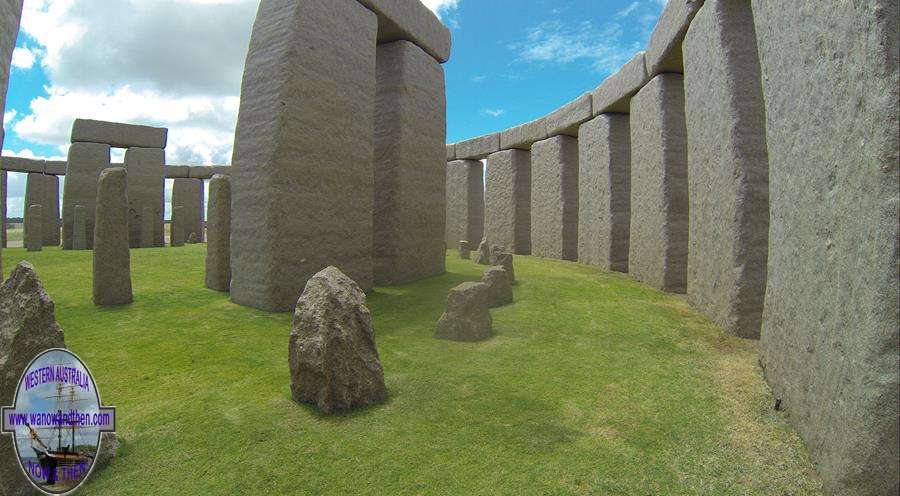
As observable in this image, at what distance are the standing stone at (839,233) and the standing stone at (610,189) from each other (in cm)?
530

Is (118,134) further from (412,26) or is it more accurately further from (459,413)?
(459,413)

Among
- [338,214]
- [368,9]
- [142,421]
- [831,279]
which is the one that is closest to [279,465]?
[142,421]

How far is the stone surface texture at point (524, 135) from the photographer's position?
36.0ft

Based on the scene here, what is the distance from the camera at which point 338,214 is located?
588 cm

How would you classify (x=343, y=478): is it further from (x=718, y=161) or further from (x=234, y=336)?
(x=718, y=161)

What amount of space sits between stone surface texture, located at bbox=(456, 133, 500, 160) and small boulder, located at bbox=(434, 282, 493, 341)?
8745mm

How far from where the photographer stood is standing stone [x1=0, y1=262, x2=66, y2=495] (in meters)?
2.11

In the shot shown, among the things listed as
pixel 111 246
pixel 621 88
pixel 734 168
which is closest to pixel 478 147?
pixel 621 88

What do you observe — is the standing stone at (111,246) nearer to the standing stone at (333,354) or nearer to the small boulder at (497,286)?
the standing stone at (333,354)

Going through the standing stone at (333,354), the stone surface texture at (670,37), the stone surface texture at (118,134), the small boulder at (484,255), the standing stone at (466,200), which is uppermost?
the stone surface texture at (118,134)

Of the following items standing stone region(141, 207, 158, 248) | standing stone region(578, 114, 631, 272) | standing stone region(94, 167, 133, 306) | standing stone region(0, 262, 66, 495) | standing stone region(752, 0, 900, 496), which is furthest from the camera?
standing stone region(141, 207, 158, 248)

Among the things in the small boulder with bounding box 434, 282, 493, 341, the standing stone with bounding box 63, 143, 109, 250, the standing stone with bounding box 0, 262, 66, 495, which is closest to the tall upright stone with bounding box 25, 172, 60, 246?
the standing stone with bounding box 63, 143, 109, 250

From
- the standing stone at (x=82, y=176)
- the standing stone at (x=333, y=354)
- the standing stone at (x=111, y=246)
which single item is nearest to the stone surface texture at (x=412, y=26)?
the standing stone at (x=111, y=246)

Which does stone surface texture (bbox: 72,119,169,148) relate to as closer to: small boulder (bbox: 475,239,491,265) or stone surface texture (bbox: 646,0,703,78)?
small boulder (bbox: 475,239,491,265)
